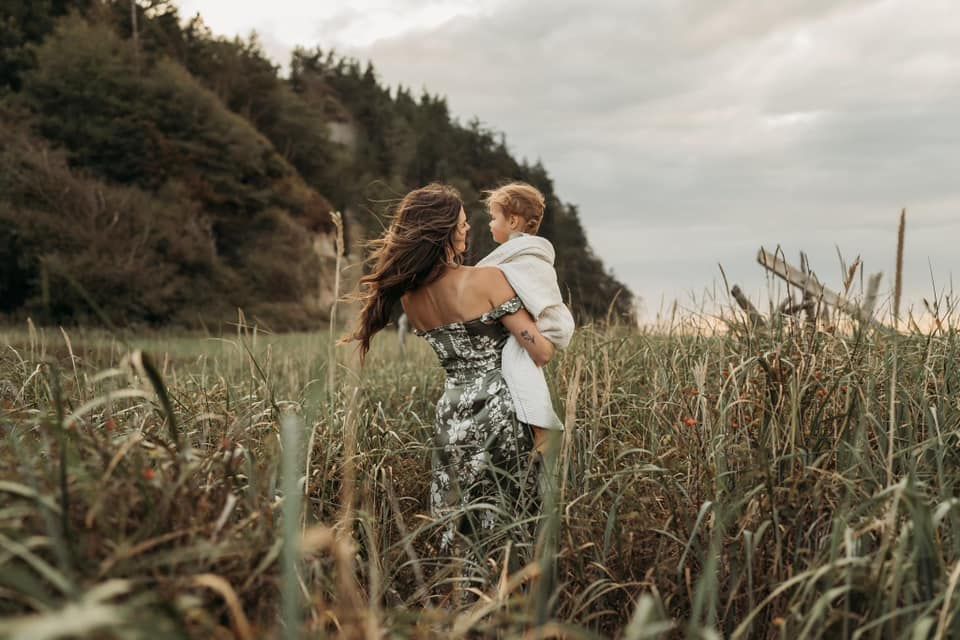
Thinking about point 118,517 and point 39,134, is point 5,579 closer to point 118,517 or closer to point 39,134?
point 118,517

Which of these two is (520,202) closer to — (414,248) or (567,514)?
(414,248)

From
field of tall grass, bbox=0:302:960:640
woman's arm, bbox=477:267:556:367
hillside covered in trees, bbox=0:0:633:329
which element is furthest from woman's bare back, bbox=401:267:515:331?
hillside covered in trees, bbox=0:0:633:329

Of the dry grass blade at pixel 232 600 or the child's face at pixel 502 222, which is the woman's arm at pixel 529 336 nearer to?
the child's face at pixel 502 222

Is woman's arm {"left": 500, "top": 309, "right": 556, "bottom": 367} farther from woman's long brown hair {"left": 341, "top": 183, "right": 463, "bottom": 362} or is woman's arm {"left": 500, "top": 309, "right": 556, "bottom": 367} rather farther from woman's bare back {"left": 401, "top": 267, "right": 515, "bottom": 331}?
woman's long brown hair {"left": 341, "top": 183, "right": 463, "bottom": 362}

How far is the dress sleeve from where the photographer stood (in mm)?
3613

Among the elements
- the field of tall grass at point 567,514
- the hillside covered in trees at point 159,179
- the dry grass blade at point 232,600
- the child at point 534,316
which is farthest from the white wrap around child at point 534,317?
the hillside covered in trees at point 159,179

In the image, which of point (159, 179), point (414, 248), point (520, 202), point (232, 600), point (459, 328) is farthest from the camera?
point (159, 179)

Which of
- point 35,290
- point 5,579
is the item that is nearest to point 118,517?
point 5,579

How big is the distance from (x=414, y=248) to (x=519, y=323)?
24.0 inches

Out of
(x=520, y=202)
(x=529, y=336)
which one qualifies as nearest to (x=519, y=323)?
(x=529, y=336)

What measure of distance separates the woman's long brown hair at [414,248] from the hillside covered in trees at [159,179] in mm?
3176

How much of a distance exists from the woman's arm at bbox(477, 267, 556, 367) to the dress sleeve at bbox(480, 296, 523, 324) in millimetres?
16

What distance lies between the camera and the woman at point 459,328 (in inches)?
140

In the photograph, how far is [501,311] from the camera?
3.62 metres
